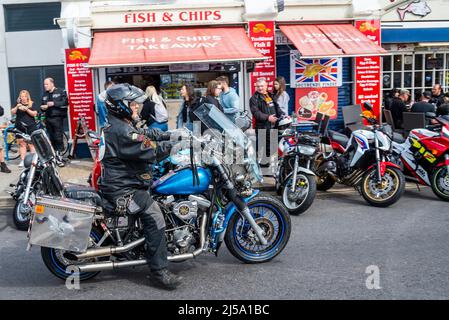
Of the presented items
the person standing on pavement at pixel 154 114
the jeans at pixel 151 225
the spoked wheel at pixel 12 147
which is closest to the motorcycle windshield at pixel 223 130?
the jeans at pixel 151 225

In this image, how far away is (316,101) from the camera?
1232 centimetres

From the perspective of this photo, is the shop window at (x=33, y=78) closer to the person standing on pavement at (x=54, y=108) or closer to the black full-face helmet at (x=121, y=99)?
the person standing on pavement at (x=54, y=108)

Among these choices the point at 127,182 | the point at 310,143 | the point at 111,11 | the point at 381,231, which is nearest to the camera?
the point at 127,182

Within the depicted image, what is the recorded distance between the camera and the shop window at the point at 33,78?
15.2 metres

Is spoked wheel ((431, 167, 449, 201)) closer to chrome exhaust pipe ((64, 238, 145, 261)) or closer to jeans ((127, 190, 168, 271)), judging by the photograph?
jeans ((127, 190, 168, 271))

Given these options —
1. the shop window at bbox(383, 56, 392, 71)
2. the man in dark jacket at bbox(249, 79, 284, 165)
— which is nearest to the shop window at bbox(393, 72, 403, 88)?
the shop window at bbox(383, 56, 392, 71)

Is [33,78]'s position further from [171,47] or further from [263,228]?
[263,228]

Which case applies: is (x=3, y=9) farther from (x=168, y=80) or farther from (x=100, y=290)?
(x=100, y=290)

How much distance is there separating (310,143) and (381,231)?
1.59 meters

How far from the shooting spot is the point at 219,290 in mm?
4641

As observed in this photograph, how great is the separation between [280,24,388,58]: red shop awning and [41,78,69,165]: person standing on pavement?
15.8ft

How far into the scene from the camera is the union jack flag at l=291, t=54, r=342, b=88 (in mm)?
12195

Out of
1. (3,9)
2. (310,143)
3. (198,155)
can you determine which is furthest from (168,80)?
(198,155)

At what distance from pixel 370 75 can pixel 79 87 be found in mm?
6409
